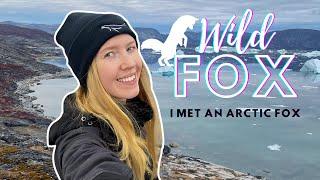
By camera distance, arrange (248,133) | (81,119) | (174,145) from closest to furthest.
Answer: (81,119) → (174,145) → (248,133)

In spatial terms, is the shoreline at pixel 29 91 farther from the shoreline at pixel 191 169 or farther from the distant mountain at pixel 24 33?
the distant mountain at pixel 24 33

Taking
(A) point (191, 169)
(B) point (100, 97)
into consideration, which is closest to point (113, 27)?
(B) point (100, 97)

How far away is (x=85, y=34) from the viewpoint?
5.52 ft

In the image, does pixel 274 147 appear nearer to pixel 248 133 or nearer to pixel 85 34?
pixel 248 133

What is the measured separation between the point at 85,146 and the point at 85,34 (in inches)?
20.0

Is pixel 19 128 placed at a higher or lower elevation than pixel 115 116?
lower

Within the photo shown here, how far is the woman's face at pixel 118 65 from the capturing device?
1.65 metres

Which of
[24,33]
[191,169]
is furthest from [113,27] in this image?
[24,33]

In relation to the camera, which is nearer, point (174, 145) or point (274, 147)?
point (174, 145)

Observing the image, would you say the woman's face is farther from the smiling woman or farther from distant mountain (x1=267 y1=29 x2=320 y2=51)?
distant mountain (x1=267 y1=29 x2=320 y2=51)

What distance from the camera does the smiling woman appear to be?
1479 millimetres

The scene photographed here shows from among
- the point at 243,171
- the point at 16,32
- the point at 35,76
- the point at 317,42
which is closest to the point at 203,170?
the point at 243,171

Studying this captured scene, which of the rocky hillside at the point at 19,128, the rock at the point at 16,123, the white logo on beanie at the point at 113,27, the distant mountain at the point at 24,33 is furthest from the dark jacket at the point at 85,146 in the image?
the distant mountain at the point at 24,33

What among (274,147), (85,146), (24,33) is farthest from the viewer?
(24,33)
